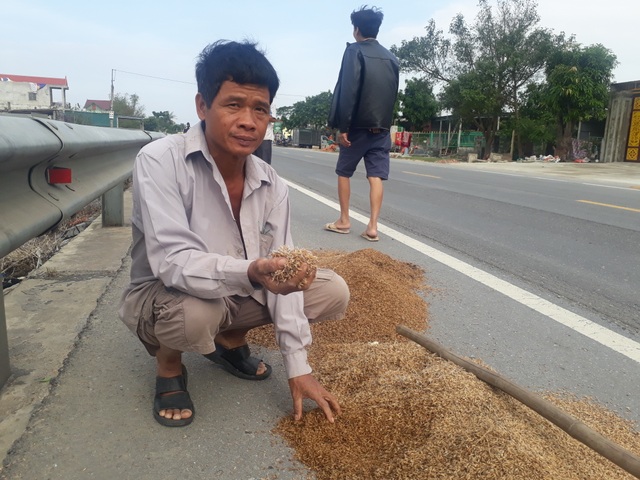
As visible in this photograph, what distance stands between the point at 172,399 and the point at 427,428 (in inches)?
38.0

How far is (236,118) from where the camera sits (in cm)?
214

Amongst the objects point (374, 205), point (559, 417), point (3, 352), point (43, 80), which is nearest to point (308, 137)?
point (43, 80)

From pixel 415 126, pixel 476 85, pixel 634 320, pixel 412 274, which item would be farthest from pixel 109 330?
pixel 415 126

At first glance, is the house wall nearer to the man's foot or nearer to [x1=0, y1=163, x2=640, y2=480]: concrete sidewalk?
the man's foot

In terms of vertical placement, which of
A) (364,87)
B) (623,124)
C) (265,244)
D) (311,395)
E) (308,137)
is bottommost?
(311,395)

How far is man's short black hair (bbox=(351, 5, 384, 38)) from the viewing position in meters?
5.33

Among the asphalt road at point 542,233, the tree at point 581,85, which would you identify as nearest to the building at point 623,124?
the tree at point 581,85

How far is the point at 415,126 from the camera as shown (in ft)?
145

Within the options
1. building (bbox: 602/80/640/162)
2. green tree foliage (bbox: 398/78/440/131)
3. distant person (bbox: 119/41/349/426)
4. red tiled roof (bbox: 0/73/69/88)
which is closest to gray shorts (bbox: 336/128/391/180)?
distant person (bbox: 119/41/349/426)

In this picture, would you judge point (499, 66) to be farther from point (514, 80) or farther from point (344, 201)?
point (344, 201)

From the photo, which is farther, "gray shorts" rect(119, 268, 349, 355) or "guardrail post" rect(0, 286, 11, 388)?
"guardrail post" rect(0, 286, 11, 388)

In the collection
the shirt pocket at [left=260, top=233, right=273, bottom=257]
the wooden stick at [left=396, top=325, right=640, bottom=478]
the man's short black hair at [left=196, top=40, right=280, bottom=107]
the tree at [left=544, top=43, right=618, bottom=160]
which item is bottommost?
the wooden stick at [left=396, top=325, right=640, bottom=478]

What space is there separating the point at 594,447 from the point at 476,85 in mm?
32844

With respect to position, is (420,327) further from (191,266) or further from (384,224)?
(384,224)
